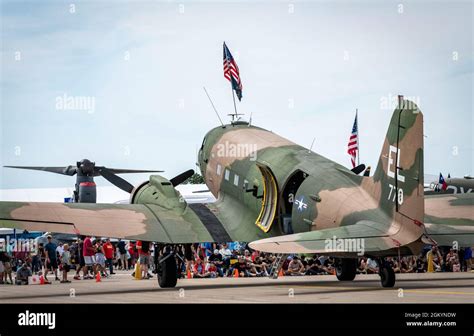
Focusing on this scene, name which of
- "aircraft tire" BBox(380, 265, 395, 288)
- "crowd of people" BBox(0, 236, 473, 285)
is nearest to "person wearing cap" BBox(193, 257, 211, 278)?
"crowd of people" BBox(0, 236, 473, 285)

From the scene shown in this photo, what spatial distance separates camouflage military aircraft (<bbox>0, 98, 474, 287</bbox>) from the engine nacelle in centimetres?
4

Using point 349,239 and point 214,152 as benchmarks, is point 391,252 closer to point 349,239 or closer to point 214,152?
point 349,239

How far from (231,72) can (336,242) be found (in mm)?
15501

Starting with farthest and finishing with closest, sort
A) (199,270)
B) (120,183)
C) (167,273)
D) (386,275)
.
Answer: (199,270) → (120,183) → (167,273) → (386,275)

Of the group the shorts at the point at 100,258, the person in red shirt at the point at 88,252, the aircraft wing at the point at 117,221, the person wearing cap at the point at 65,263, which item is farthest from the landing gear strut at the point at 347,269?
the shorts at the point at 100,258

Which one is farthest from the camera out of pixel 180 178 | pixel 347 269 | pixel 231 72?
pixel 231 72

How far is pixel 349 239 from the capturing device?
2266 centimetres

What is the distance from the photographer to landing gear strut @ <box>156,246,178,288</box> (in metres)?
27.6

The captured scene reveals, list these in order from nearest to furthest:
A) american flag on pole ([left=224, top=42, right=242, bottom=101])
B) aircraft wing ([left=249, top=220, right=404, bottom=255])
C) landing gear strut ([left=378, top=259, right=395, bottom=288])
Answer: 1. aircraft wing ([left=249, top=220, right=404, bottom=255])
2. landing gear strut ([left=378, top=259, right=395, bottom=288])
3. american flag on pole ([left=224, top=42, right=242, bottom=101])

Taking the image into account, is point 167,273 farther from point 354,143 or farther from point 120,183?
point 354,143

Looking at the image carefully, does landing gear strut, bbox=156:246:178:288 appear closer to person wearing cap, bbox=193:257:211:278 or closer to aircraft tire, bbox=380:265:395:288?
aircraft tire, bbox=380:265:395:288

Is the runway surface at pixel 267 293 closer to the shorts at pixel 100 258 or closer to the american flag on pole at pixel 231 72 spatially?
the shorts at pixel 100 258

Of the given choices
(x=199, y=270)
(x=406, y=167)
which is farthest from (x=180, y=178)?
(x=406, y=167)

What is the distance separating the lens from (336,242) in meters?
22.6
